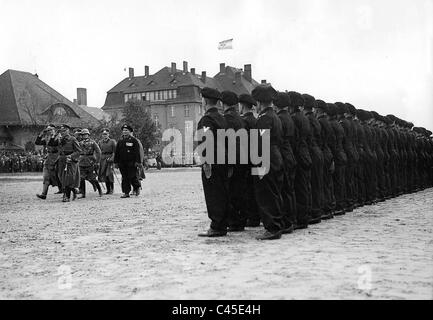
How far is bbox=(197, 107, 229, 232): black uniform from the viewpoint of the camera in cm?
930

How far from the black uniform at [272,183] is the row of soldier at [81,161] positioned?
28.9ft

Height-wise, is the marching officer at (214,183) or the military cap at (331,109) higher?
the military cap at (331,109)

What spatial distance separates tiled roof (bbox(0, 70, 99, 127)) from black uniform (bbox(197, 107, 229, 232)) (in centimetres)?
5476

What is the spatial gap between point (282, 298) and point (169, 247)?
11.0 ft

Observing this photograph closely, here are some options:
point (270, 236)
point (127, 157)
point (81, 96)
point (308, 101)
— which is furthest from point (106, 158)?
point (81, 96)

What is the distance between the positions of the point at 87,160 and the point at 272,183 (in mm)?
10525

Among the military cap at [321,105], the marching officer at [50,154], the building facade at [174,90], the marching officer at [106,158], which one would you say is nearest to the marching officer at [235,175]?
the military cap at [321,105]

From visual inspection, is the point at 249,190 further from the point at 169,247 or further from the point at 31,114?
the point at 31,114

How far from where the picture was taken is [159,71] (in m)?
99.7

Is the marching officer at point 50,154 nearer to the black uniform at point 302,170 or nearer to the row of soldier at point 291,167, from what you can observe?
the row of soldier at point 291,167

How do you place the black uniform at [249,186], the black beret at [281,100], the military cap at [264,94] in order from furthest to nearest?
the black beret at [281,100] < the black uniform at [249,186] < the military cap at [264,94]

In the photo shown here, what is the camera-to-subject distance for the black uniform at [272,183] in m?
9.09

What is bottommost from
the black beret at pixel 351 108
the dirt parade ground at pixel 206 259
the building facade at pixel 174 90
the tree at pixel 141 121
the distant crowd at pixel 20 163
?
the dirt parade ground at pixel 206 259

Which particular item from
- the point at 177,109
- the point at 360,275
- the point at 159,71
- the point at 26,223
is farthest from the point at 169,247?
the point at 159,71
